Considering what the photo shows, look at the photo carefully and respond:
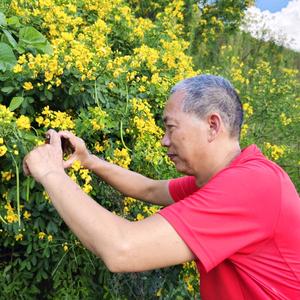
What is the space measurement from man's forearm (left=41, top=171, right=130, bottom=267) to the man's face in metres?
0.34

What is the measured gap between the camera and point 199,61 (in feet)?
19.7

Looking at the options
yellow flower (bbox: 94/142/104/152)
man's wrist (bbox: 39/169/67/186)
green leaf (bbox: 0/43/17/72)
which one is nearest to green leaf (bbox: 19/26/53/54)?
green leaf (bbox: 0/43/17/72)

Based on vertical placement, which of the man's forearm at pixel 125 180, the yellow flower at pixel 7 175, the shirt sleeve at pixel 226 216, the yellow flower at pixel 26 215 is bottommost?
the yellow flower at pixel 26 215

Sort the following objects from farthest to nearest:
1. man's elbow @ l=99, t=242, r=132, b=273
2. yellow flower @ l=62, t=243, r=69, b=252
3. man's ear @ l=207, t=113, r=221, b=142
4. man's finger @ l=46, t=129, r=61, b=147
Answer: yellow flower @ l=62, t=243, r=69, b=252 < man's finger @ l=46, t=129, r=61, b=147 < man's ear @ l=207, t=113, r=221, b=142 < man's elbow @ l=99, t=242, r=132, b=273

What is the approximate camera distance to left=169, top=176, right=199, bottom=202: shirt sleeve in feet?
6.03

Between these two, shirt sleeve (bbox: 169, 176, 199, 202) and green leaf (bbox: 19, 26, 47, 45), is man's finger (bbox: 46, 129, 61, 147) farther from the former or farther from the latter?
green leaf (bbox: 19, 26, 47, 45)

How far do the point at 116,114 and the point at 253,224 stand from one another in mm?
1080

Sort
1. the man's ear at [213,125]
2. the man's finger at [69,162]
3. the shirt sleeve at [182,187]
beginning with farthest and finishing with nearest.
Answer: the shirt sleeve at [182,187], the man's finger at [69,162], the man's ear at [213,125]

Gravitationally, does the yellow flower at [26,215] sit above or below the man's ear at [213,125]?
below

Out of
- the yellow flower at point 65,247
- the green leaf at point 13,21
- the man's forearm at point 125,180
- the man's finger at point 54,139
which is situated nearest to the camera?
the man's finger at point 54,139

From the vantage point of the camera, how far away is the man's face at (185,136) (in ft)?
4.73

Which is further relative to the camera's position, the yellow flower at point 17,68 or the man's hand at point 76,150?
the yellow flower at point 17,68

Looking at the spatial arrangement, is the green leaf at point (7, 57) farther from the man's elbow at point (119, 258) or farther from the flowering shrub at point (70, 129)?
the man's elbow at point (119, 258)

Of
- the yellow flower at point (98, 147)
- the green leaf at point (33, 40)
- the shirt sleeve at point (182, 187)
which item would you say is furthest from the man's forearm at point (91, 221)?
the green leaf at point (33, 40)
